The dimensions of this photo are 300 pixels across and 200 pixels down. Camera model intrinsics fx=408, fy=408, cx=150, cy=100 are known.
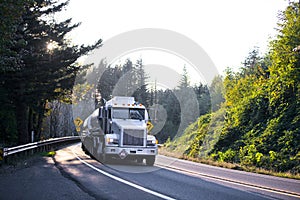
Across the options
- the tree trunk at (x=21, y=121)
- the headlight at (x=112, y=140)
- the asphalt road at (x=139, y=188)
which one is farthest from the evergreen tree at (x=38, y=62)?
the asphalt road at (x=139, y=188)

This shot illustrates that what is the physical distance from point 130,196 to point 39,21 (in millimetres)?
21930

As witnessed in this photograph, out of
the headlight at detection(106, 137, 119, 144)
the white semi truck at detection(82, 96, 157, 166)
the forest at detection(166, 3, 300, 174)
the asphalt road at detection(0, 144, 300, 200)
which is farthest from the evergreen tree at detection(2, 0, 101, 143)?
the asphalt road at detection(0, 144, 300, 200)

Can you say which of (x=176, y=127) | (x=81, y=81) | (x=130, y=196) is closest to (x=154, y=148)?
(x=130, y=196)

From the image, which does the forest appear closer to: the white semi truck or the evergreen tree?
the white semi truck

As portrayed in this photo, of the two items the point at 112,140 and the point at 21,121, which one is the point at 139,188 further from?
the point at 21,121

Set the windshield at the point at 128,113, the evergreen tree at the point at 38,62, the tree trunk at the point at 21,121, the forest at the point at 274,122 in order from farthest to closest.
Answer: the tree trunk at the point at 21,121 < the evergreen tree at the point at 38,62 < the forest at the point at 274,122 < the windshield at the point at 128,113

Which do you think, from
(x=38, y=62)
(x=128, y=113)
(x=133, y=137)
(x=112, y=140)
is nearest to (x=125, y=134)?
(x=133, y=137)

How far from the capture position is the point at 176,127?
101m

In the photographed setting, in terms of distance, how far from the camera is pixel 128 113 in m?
20.3

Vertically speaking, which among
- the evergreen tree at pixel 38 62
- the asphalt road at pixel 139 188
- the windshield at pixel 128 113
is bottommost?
the asphalt road at pixel 139 188

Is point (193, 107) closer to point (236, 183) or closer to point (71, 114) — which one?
point (71, 114)

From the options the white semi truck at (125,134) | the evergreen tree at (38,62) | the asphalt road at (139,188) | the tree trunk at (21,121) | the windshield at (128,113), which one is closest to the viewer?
the asphalt road at (139,188)

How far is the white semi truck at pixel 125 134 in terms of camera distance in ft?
61.5

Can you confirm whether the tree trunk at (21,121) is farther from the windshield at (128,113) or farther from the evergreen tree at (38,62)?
the windshield at (128,113)
